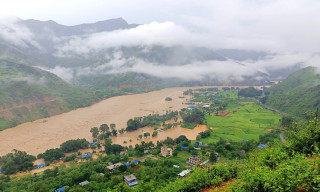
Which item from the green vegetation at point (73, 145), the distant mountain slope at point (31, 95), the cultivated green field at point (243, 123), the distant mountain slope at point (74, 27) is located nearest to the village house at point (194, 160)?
the cultivated green field at point (243, 123)

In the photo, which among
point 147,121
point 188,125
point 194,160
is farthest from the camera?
point 147,121

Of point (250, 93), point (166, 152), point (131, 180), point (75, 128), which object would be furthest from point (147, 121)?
point (250, 93)

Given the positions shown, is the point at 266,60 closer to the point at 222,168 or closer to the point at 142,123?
the point at 142,123

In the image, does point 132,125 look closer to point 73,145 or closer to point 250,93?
point 73,145

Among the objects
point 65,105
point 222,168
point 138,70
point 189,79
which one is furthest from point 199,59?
point 222,168

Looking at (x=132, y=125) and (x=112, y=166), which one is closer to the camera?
(x=112, y=166)

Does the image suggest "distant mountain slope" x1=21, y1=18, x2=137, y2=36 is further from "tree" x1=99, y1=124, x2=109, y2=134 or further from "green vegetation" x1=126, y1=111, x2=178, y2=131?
"tree" x1=99, y1=124, x2=109, y2=134
